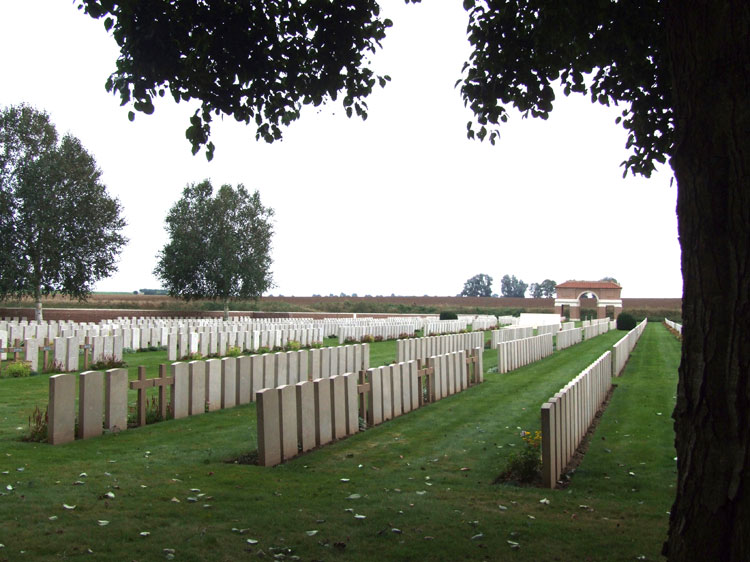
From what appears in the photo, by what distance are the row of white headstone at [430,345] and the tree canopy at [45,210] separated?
1990 centimetres

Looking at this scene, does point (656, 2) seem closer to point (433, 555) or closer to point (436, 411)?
point (433, 555)

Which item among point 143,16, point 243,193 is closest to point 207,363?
point 143,16

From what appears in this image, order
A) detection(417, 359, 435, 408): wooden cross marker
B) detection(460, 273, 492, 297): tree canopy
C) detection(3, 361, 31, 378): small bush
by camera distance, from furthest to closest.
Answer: detection(460, 273, 492, 297): tree canopy → detection(3, 361, 31, 378): small bush → detection(417, 359, 435, 408): wooden cross marker

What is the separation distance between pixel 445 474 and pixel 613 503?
61.9 inches

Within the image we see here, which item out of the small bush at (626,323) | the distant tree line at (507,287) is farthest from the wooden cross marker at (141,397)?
the distant tree line at (507,287)

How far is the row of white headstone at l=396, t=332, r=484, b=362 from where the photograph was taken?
1672cm

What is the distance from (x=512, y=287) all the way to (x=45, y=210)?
3857 inches

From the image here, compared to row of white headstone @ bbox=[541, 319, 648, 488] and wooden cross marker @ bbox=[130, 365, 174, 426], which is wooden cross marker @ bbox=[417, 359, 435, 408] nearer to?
row of white headstone @ bbox=[541, 319, 648, 488]

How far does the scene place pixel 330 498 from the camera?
5285mm

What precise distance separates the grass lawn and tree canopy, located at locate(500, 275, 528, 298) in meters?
112

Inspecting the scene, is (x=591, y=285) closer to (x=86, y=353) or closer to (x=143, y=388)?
(x=86, y=353)

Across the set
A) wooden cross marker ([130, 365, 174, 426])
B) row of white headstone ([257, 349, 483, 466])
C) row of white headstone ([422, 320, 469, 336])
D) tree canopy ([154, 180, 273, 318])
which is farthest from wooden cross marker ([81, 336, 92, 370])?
tree canopy ([154, 180, 273, 318])

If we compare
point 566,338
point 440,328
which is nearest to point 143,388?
point 566,338

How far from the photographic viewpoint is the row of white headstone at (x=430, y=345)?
16719mm
